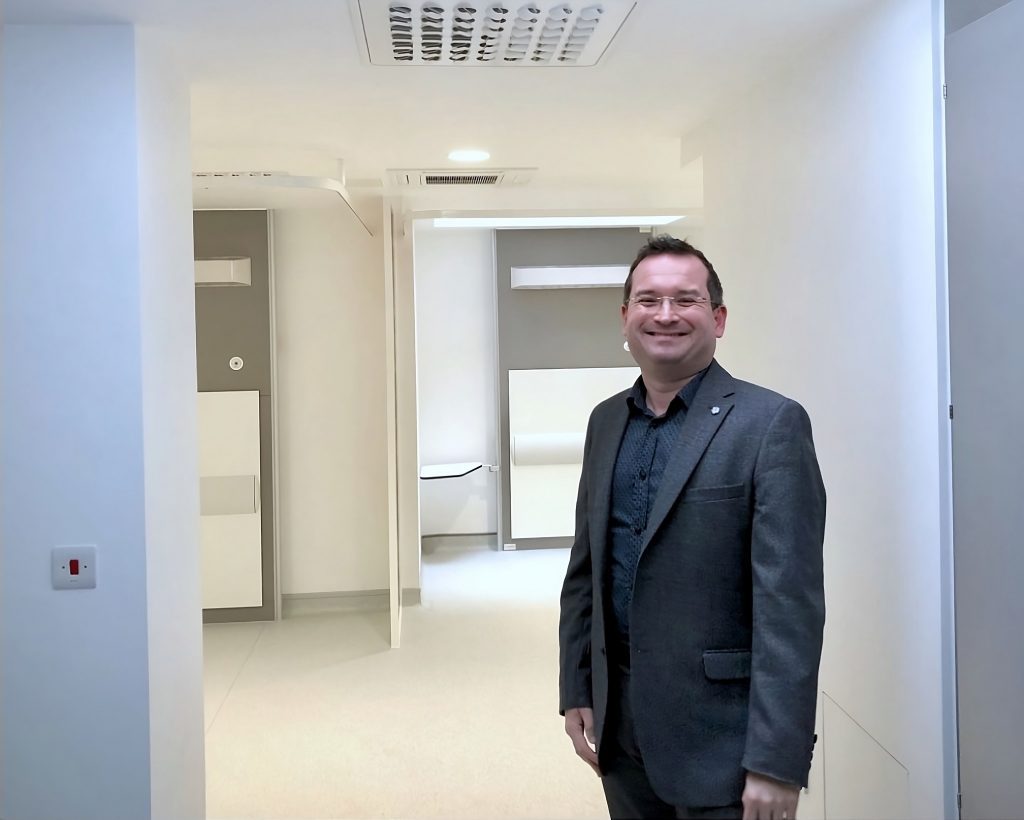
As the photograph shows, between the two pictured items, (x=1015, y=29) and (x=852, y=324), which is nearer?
(x=1015, y=29)

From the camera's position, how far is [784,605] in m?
1.49

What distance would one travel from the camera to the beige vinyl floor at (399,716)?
301 centimetres

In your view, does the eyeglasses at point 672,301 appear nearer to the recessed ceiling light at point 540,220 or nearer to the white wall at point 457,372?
the recessed ceiling light at point 540,220

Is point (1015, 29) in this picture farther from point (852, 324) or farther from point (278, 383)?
point (278, 383)

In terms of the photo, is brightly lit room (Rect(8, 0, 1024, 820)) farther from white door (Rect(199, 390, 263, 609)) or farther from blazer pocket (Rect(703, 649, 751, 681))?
white door (Rect(199, 390, 263, 609))

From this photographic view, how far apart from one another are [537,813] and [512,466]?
379 cm

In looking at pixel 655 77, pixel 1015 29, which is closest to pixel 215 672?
pixel 655 77

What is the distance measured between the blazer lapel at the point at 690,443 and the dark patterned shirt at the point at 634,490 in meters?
0.05

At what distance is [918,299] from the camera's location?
1.95 meters

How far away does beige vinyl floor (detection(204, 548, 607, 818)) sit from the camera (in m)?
3.01

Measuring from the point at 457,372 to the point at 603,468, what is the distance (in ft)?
16.3

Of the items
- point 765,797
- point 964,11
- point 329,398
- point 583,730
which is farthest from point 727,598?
point 329,398

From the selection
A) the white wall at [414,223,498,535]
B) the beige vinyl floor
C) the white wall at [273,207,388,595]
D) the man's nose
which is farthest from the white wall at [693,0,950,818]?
the white wall at [414,223,498,535]

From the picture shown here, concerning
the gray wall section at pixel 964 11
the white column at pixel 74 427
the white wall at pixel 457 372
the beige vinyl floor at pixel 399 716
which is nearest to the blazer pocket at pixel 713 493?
the gray wall section at pixel 964 11
